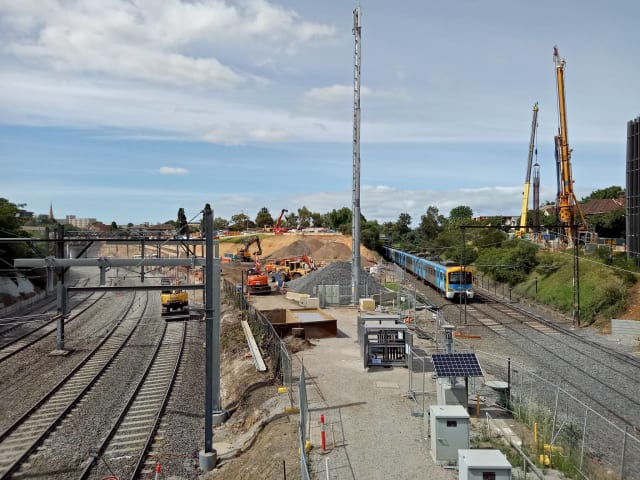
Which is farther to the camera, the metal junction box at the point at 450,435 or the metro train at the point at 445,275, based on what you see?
the metro train at the point at 445,275

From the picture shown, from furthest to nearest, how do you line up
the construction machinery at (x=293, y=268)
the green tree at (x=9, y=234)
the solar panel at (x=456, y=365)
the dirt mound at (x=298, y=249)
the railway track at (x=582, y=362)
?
the dirt mound at (x=298, y=249), the construction machinery at (x=293, y=268), the green tree at (x=9, y=234), the railway track at (x=582, y=362), the solar panel at (x=456, y=365)

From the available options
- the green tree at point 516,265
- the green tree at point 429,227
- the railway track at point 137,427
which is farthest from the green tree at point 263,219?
the railway track at point 137,427

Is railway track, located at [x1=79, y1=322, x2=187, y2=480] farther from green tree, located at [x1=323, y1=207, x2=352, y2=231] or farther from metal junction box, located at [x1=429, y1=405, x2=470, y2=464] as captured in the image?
green tree, located at [x1=323, y1=207, x2=352, y2=231]

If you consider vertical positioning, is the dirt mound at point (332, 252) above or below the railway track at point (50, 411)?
A: above

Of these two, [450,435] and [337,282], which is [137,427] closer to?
[450,435]

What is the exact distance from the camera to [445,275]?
43.7 m

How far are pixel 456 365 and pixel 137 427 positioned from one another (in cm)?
1024

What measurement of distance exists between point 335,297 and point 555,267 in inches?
789

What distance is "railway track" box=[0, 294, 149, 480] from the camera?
14.9 meters

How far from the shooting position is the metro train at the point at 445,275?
42.2 meters

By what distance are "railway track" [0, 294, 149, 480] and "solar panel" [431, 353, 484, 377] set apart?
11.7m

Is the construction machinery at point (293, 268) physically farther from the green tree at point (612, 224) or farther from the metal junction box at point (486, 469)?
the metal junction box at point (486, 469)

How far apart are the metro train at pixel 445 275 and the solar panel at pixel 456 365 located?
15548 mm

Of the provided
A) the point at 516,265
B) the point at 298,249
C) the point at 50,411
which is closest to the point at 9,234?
the point at 50,411
